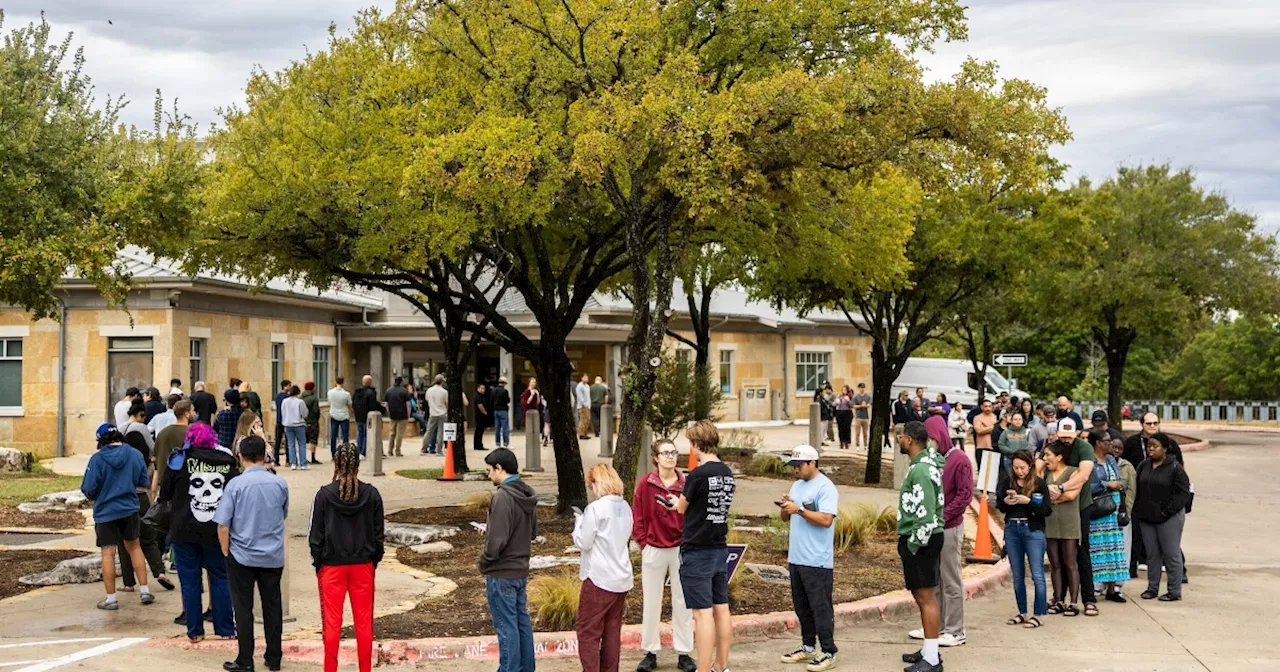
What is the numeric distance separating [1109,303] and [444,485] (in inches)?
911

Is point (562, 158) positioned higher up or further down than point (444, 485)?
higher up

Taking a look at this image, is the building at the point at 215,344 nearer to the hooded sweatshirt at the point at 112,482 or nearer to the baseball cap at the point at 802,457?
the hooded sweatshirt at the point at 112,482

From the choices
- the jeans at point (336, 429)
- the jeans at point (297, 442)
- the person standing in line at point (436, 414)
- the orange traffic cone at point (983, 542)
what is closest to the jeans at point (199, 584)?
the orange traffic cone at point (983, 542)

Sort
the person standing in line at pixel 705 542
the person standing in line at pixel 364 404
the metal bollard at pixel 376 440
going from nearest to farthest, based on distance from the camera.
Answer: the person standing in line at pixel 705 542
the metal bollard at pixel 376 440
the person standing in line at pixel 364 404

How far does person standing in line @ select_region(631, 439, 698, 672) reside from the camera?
9.27 metres

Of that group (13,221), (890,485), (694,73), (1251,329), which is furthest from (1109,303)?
(13,221)

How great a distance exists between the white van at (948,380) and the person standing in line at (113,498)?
42.1 m

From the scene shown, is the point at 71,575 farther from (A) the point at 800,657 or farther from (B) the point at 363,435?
(B) the point at 363,435

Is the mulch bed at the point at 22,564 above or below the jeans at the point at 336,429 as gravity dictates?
below

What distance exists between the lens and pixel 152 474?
13.4 m

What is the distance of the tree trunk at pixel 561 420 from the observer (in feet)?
60.3

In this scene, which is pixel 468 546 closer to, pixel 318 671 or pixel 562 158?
pixel 562 158

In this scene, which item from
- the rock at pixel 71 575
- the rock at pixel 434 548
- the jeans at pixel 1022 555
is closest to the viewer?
the jeans at pixel 1022 555

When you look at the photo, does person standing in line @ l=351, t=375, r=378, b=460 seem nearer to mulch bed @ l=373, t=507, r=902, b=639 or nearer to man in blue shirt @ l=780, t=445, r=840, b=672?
mulch bed @ l=373, t=507, r=902, b=639
